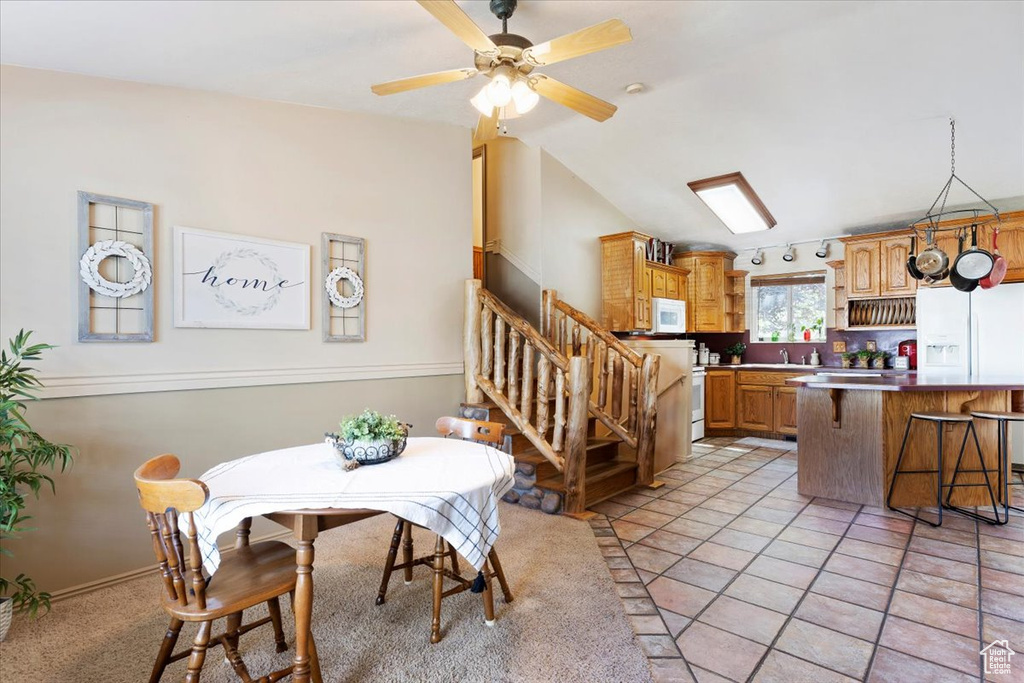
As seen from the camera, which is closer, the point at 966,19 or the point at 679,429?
the point at 966,19

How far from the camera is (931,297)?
206 inches

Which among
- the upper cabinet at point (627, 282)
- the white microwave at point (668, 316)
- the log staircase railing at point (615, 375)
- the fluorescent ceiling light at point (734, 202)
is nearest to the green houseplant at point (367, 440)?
the log staircase railing at point (615, 375)

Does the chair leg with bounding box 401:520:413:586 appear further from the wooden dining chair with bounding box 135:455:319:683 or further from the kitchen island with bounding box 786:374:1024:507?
the kitchen island with bounding box 786:374:1024:507

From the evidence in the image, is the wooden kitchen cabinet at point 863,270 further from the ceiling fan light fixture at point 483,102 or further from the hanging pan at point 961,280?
the ceiling fan light fixture at point 483,102

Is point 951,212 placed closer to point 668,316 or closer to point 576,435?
point 668,316

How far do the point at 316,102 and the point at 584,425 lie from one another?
292cm

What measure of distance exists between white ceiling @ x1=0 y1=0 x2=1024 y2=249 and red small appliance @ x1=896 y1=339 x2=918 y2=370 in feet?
4.81

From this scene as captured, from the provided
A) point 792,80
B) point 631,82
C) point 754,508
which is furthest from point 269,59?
point 754,508

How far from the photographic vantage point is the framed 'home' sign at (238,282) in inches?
113

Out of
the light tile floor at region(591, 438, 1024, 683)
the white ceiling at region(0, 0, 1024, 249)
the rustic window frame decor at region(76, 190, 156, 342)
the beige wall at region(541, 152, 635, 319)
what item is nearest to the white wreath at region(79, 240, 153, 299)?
the rustic window frame decor at region(76, 190, 156, 342)

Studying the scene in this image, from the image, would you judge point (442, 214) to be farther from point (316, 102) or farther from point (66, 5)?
point (66, 5)

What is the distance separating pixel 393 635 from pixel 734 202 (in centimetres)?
574

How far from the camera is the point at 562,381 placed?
375 centimetres

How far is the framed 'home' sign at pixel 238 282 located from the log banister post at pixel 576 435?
1923mm
